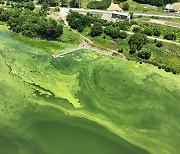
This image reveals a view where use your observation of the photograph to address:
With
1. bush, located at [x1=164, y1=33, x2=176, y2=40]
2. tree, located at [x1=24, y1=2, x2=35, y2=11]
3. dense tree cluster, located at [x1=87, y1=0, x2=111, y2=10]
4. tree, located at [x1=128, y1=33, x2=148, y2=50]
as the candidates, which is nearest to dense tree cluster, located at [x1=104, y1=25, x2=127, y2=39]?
tree, located at [x1=128, y1=33, x2=148, y2=50]

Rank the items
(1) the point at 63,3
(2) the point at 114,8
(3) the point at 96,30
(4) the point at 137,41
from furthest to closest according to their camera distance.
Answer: (1) the point at 63,3, (2) the point at 114,8, (3) the point at 96,30, (4) the point at 137,41

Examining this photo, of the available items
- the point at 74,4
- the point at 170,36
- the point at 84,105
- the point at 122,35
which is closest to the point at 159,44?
the point at 170,36

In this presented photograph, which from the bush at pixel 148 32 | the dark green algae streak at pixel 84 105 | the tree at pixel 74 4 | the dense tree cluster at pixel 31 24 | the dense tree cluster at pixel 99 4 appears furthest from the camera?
the tree at pixel 74 4

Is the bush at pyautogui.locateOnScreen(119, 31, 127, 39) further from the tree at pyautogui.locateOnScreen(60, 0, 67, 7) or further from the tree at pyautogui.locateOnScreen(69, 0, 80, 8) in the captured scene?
the tree at pyautogui.locateOnScreen(60, 0, 67, 7)

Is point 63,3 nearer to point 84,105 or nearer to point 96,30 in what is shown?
point 96,30

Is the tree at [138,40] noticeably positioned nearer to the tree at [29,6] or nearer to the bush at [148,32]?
the bush at [148,32]

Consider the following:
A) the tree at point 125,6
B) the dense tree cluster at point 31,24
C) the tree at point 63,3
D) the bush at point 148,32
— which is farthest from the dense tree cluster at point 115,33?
the tree at point 63,3
